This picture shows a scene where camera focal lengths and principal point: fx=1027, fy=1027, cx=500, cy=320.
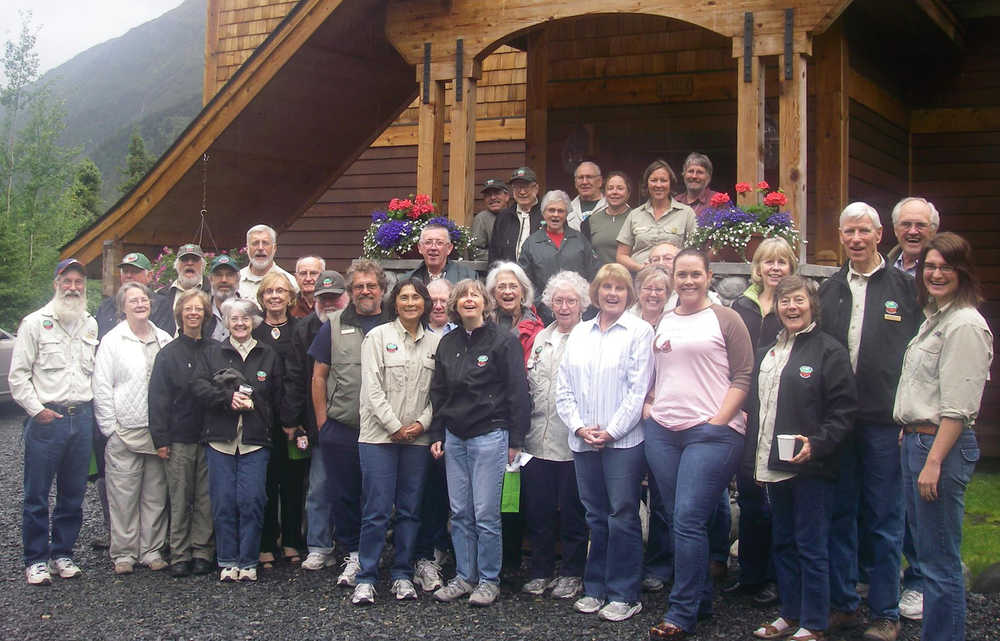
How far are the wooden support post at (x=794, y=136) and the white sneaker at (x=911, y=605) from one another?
8.92 ft

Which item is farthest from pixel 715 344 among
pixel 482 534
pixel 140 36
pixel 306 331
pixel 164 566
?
pixel 140 36

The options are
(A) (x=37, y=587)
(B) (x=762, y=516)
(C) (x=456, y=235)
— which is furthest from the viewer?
(C) (x=456, y=235)

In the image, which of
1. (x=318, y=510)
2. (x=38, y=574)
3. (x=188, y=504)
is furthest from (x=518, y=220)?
(x=38, y=574)

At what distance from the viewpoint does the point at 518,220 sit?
7.38 metres

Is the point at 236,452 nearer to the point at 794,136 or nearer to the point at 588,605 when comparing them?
the point at 588,605

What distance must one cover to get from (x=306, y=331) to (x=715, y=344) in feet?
8.51

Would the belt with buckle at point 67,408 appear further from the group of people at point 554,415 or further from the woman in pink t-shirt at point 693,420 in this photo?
the woman in pink t-shirt at point 693,420

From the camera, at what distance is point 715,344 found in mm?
4945

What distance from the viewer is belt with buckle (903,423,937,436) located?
167 inches

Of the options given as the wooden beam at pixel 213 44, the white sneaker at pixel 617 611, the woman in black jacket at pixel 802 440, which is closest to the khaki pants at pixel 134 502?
the white sneaker at pixel 617 611

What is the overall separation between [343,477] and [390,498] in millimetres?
511

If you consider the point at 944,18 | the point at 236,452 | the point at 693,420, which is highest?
the point at 944,18

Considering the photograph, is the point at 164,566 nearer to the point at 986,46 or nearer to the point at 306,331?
the point at 306,331

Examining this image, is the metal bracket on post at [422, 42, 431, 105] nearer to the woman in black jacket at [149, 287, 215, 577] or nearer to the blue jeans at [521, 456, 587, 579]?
the woman in black jacket at [149, 287, 215, 577]
